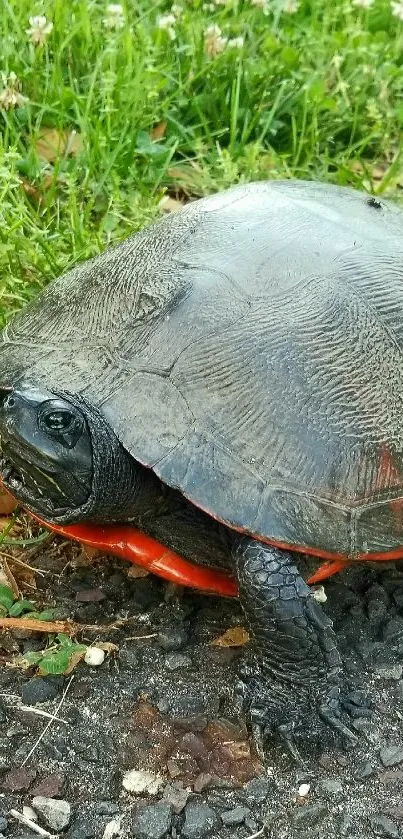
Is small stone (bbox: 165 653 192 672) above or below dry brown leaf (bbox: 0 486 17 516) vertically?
below

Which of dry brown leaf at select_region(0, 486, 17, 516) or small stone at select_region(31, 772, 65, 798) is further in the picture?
dry brown leaf at select_region(0, 486, 17, 516)

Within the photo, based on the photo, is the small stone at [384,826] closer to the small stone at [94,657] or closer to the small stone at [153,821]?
the small stone at [153,821]

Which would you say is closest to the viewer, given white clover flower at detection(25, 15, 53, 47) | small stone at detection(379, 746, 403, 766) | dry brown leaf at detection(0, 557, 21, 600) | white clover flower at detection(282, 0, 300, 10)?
small stone at detection(379, 746, 403, 766)

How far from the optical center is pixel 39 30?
3.85 m

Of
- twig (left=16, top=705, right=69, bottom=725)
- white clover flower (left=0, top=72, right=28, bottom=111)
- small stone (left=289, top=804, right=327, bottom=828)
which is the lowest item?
small stone (left=289, top=804, right=327, bottom=828)

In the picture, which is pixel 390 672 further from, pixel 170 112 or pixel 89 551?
pixel 170 112

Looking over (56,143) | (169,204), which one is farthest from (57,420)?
(56,143)

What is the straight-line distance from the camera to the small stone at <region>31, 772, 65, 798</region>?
81.1 inches

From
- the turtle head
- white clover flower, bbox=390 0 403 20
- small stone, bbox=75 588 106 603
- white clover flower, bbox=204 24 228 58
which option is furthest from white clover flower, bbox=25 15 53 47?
small stone, bbox=75 588 106 603

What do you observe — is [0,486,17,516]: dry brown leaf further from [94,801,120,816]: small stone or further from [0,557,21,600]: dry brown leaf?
[94,801,120,816]: small stone

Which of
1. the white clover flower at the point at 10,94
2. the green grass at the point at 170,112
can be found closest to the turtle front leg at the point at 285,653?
the green grass at the point at 170,112

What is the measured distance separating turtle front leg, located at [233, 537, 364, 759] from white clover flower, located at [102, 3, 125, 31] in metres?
2.98

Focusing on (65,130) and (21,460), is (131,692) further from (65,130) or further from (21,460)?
(65,130)

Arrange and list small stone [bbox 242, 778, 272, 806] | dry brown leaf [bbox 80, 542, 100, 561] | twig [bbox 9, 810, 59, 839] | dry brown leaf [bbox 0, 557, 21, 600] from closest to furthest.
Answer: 1. twig [bbox 9, 810, 59, 839]
2. small stone [bbox 242, 778, 272, 806]
3. dry brown leaf [bbox 0, 557, 21, 600]
4. dry brown leaf [bbox 80, 542, 100, 561]
